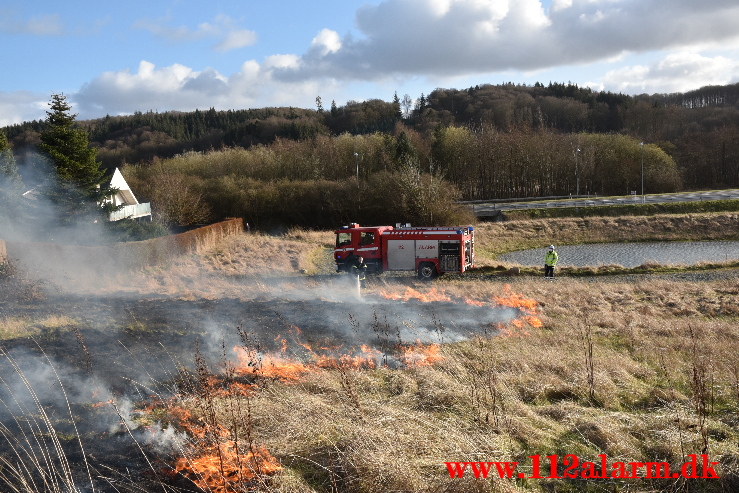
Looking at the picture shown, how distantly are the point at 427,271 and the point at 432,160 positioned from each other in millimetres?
38124

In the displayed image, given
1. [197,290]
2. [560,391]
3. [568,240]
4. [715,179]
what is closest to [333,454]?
[560,391]

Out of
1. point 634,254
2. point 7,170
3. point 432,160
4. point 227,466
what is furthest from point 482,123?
point 227,466

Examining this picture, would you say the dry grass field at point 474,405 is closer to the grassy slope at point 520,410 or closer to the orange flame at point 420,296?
the grassy slope at point 520,410

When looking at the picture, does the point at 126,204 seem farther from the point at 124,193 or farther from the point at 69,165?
the point at 69,165

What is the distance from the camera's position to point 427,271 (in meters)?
23.0

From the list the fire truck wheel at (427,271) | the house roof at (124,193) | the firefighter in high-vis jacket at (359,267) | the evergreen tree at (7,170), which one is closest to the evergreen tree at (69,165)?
the evergreen tree at (7,170)

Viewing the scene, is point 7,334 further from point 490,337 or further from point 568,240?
point 568,240

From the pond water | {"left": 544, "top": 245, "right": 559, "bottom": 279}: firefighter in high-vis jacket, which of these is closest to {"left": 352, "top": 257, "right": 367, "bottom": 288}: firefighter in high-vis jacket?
{"left": 544, "top": 245, "right": 559, "bottom": 279}: firefighter in high-vis jacket

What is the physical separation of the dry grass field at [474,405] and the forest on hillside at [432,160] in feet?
92.3

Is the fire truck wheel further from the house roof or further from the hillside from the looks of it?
the hillside

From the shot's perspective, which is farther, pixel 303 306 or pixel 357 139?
pixel 357 139

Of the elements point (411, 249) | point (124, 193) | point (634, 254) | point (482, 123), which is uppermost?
point (482, 123)

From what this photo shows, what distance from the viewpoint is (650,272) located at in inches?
925

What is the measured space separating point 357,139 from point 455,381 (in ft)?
189
